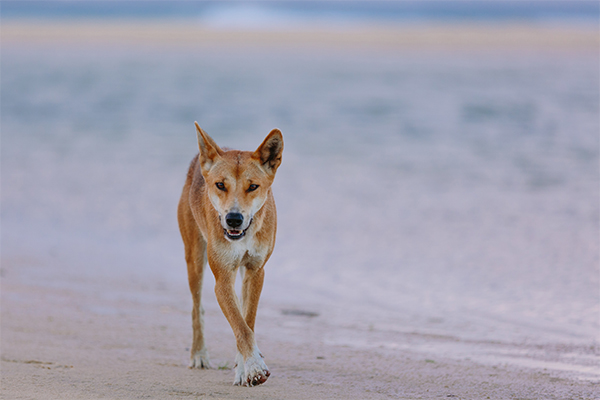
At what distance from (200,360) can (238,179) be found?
73.0 inches

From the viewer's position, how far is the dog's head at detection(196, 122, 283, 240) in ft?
17.5

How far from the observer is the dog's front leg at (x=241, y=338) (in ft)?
16.9

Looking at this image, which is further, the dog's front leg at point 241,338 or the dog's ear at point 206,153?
the dog's ear at point 206,153

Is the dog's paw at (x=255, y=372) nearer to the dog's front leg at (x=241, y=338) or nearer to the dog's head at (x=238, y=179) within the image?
the dog's front leg at (x=241, y=338)

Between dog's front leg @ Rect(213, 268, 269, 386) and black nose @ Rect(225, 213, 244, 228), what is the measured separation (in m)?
0.49

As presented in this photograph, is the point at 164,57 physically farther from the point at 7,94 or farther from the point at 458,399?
the point at 458,399

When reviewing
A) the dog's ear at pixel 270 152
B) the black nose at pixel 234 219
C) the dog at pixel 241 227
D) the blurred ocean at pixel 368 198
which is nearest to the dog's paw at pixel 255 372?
the dog at pixel 241 227

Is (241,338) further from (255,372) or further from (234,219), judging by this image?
(234,219)

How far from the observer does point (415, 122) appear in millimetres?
23469

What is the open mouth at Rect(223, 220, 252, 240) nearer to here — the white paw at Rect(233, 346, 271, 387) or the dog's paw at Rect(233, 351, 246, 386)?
the white paw at Rect(233, 346, 271, 387)

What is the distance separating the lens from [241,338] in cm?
532

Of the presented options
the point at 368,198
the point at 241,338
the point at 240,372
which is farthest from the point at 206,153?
the point at 368,198

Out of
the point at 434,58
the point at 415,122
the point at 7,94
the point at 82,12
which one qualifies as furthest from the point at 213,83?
the point at 82,12

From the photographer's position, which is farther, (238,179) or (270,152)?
(270,152)
